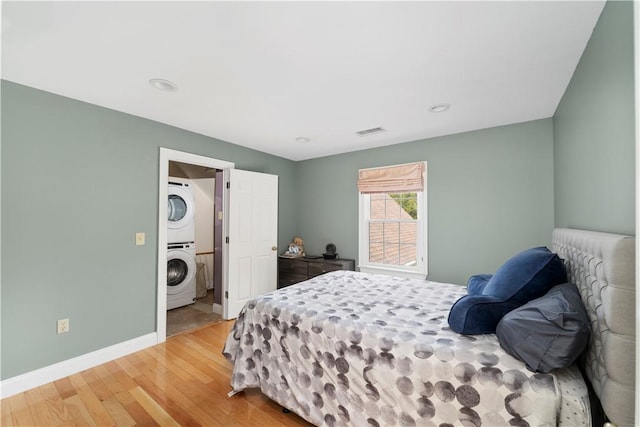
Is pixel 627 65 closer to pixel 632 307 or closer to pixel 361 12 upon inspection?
pixel 632 307

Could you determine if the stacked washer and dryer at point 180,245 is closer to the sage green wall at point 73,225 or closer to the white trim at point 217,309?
the white trim at point 217,309

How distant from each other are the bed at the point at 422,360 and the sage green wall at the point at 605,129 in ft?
0.62

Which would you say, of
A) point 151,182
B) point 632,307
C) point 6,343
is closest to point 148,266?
point 151,182

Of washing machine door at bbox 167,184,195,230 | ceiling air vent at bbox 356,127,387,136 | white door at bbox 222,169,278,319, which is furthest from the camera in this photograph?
washing machine door at bbox 167,184,195,230

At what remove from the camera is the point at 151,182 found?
291 centimetres

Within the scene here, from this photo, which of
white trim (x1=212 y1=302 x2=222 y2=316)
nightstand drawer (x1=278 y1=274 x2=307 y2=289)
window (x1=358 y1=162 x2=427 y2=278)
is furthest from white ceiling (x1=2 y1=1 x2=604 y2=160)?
white trim (x1=212 y1=302 x2=222 y2=316)

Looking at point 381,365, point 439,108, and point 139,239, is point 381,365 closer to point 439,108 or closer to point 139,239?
point 439,108

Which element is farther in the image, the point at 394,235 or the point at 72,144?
the point at 394,235

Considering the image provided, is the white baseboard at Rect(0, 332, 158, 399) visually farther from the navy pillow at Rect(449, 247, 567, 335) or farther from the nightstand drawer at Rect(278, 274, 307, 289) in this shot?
the navy pillow at Rect(449, 247, 567, 335)

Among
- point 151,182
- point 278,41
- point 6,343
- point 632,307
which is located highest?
point 278,41

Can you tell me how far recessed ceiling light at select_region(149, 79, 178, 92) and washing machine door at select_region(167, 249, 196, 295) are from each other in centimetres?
247

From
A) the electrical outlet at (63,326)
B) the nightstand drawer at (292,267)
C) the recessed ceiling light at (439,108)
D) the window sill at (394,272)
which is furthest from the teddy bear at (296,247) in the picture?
the recessed ceiling light at (439,108)

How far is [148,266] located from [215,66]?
221 centimetres

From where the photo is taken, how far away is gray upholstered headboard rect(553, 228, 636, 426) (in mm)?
942
